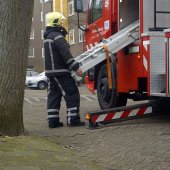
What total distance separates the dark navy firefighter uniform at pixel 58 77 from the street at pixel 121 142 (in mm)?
265

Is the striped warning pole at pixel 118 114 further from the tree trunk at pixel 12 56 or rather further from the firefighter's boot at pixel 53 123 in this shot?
the tree trunk at pixel 12 56

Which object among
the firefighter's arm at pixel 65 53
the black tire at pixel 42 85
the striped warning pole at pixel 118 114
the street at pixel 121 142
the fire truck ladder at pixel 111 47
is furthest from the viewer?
the black tire at pixel 42 85

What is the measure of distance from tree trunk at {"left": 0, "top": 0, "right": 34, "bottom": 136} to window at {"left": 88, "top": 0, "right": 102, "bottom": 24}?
12.3 ft

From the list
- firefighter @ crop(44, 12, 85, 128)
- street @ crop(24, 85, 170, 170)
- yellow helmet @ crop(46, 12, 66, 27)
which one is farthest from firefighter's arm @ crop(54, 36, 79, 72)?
street @ crop(24, 85, 170, 170)

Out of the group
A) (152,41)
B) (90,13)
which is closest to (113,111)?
(152,41)

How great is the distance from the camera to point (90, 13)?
11320 mm

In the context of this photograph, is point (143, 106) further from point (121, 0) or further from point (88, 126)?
point (121, 0)

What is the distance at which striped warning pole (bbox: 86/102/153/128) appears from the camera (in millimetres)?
8031

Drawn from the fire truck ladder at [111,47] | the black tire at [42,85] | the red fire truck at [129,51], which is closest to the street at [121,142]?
the red fire truck at [129,51]

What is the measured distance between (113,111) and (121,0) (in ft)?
8.33

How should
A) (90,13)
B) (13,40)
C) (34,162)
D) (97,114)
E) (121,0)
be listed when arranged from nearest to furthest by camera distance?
(34,162), (13,40), (97,114), (121,0), (90,13)

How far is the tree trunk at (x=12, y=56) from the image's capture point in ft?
22.7

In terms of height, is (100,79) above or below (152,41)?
below

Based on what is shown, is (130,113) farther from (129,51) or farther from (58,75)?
(58,75)
